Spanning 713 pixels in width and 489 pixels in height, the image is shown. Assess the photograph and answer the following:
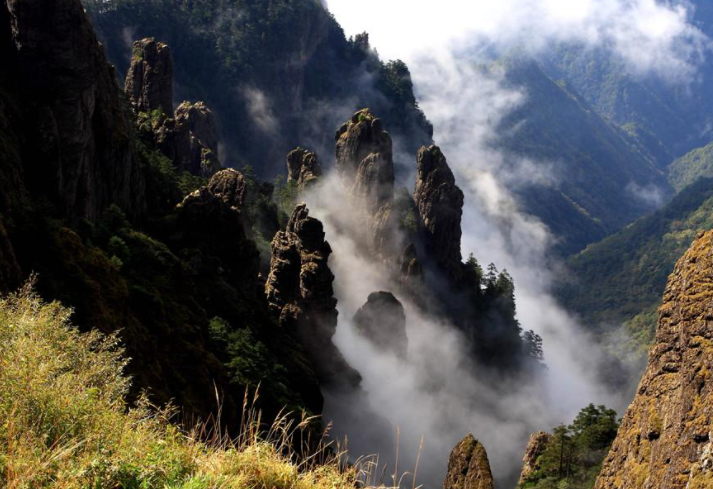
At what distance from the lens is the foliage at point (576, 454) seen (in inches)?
2096

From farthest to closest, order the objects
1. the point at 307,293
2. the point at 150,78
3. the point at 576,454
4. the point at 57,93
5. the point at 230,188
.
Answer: the point at 150,78, the point at 307,293, the point at 576,454, the point at 230,188, the point at 57,93

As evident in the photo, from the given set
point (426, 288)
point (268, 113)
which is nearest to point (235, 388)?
point (426, 288)

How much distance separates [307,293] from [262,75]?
128749mm

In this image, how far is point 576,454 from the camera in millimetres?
56062

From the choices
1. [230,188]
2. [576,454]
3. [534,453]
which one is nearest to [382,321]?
[534,453]

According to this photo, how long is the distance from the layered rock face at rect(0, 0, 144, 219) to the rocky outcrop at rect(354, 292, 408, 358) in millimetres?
44892

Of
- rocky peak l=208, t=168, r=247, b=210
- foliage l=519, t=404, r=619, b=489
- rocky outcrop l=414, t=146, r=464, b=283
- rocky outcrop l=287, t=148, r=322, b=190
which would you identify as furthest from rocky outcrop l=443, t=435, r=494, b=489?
rocky outcrop l=287, t=148, r=322, b=190

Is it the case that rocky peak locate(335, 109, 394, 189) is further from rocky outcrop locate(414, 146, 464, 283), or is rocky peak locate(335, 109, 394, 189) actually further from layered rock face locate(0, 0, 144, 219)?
layered rock face locate(0, 0, 144, 219)

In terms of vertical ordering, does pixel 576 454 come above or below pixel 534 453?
below

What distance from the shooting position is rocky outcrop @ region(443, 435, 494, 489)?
132 feet

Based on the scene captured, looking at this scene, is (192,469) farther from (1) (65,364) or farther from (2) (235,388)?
(2) (235,388)

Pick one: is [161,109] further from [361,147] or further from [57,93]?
[57,93]

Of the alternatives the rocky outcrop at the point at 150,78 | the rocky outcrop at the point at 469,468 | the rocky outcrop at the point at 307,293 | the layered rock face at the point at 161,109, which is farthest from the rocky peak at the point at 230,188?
the rocky outcrop at the point at 150,78

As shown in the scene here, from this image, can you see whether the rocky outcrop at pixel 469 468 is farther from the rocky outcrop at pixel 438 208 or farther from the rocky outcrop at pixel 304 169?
the rocky outcrop at pixel 304 169
